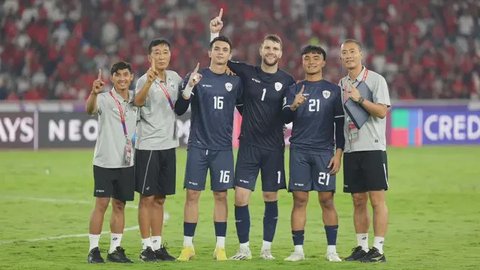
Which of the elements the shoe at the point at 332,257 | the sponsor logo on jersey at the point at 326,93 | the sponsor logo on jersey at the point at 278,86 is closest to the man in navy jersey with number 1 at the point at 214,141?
the sponsor logo on jersey at the point at 278,86

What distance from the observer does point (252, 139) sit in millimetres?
12602

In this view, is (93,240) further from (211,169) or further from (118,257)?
(211,169)

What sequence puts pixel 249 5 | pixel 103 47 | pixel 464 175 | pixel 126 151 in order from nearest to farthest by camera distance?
pixel 126 151
pixel 464 175
pixel 103 47
pixel 249 5

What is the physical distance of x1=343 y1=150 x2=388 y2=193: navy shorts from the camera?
12.3 metres

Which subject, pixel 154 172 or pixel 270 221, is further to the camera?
pixel 270 221

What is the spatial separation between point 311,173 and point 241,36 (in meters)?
22.3

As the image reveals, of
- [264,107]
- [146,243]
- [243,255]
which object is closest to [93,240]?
[146,243]

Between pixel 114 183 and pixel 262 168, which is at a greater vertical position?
pixel 262 168

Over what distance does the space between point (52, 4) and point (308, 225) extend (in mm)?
19932

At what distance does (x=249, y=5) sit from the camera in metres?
35.9

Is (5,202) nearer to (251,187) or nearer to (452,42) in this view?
(251,187)

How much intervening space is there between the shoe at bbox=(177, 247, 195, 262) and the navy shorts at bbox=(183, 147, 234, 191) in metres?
0.64

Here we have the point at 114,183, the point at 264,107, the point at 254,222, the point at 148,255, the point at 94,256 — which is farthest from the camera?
the point at 254,222

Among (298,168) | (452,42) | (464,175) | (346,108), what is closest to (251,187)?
(298,168)
